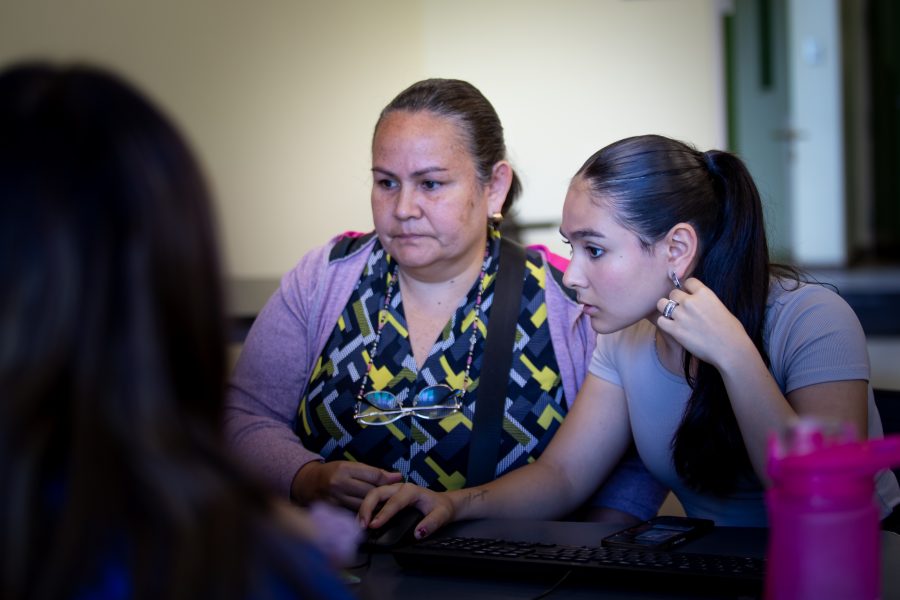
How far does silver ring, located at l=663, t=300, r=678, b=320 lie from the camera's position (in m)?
1.49

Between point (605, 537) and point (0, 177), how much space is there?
89 cm

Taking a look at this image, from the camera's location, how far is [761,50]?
5.55 meters

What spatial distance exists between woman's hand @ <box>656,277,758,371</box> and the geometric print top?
482 millimetres

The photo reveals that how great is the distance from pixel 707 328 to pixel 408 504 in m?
0.50

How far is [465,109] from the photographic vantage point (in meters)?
1.96

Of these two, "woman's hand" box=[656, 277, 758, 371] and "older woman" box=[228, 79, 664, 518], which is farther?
"older woman" box=[228, 79, 664, 518]

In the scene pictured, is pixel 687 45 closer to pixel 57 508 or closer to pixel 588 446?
pixel 588 446

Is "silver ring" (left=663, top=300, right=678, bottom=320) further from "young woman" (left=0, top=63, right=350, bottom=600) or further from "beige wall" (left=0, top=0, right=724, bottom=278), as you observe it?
"beige wall" (left=0, top=0, right=724, bottom=278)

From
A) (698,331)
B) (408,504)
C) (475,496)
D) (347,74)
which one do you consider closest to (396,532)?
(408,504)

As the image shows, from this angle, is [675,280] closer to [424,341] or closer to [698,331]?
[698,331]

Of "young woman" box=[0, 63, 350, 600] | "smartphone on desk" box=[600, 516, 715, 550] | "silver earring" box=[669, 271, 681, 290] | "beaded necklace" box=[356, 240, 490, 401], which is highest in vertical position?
"young woman" box=[0, 63, 350, 600]

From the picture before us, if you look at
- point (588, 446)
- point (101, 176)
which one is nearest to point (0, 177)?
point (101, 176)

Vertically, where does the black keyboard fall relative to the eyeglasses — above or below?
above

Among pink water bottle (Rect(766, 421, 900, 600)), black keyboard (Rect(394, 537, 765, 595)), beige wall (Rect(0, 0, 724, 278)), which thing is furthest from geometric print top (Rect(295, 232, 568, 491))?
pink water bottle (Rect(766, 421, 900, 600))
